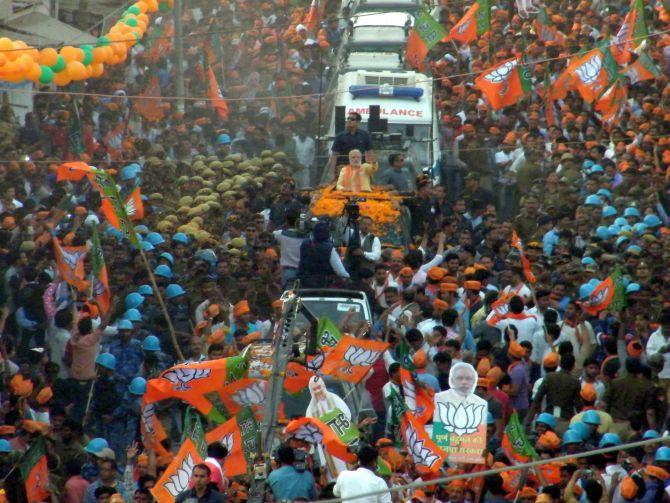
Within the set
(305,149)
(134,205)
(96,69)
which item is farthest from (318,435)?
(305,149)

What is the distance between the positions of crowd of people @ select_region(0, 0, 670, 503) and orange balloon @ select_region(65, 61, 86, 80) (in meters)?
1.16

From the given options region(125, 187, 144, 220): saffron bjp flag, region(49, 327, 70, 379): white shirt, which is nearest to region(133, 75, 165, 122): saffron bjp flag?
region(125, 187, 144, 220): saffron bjp flag

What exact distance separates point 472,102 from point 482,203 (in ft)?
15.3

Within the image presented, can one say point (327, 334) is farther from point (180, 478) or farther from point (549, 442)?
point (180, 478)

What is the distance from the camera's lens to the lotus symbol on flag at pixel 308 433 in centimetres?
1560

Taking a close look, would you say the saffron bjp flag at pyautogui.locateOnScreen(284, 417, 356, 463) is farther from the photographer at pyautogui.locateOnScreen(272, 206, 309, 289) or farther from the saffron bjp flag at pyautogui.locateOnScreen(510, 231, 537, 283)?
the photographer at pyautogui.locateOnScreen(272, 206, 309, 289)

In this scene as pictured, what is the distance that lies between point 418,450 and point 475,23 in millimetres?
15125

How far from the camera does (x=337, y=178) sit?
976 inches

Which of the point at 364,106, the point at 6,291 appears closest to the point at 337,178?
the point at 364,106

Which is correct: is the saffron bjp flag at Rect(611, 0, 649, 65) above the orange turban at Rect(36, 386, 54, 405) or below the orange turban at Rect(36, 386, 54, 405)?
above

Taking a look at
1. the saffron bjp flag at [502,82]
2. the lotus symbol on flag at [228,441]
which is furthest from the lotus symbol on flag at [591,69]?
the lotus symbol on flag at [228,441]

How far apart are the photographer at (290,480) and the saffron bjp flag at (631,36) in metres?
13.1

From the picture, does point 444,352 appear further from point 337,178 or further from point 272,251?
point 337,178

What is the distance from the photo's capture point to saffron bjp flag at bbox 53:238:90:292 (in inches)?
803
